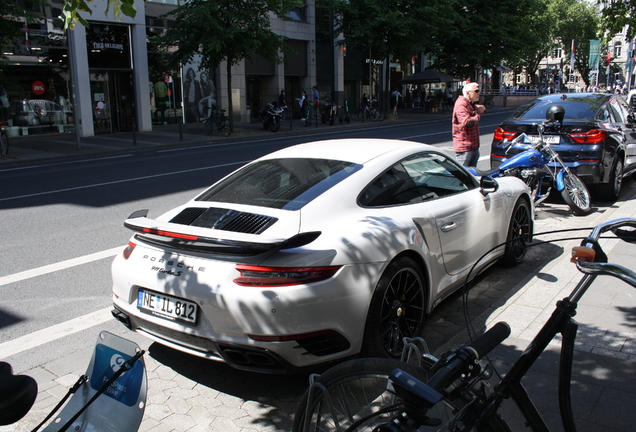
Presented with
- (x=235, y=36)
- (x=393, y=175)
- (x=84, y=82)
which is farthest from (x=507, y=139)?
(x=84, y=82)

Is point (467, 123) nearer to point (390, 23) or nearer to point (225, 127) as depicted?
point (225, 127)

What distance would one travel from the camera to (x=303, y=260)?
3287mm

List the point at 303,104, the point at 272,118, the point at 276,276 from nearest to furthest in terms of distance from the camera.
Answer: the point at 276,276 → the point at 272,118 → the point at 303,104

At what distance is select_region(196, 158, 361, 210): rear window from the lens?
154 inches

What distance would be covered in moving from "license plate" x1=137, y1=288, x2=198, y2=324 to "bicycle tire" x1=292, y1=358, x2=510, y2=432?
121cm

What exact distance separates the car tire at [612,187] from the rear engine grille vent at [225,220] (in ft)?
23.7

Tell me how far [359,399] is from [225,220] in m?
1.80

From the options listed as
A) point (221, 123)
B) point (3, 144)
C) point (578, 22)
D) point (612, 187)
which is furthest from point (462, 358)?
point (578, 22)

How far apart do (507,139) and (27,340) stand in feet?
25.0

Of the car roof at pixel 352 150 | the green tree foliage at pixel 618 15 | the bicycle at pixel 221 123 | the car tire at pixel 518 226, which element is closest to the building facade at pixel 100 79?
the bicycle at pixel 221 123

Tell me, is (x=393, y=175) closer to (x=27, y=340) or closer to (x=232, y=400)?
(x=232, y=400)

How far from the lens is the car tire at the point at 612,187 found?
29.5 feet

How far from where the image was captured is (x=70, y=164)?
617 inches

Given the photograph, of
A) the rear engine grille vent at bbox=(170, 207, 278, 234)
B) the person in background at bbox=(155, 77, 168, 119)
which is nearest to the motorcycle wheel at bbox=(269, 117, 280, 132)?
the person in background at bbox=(155, 77, 168, 119)
